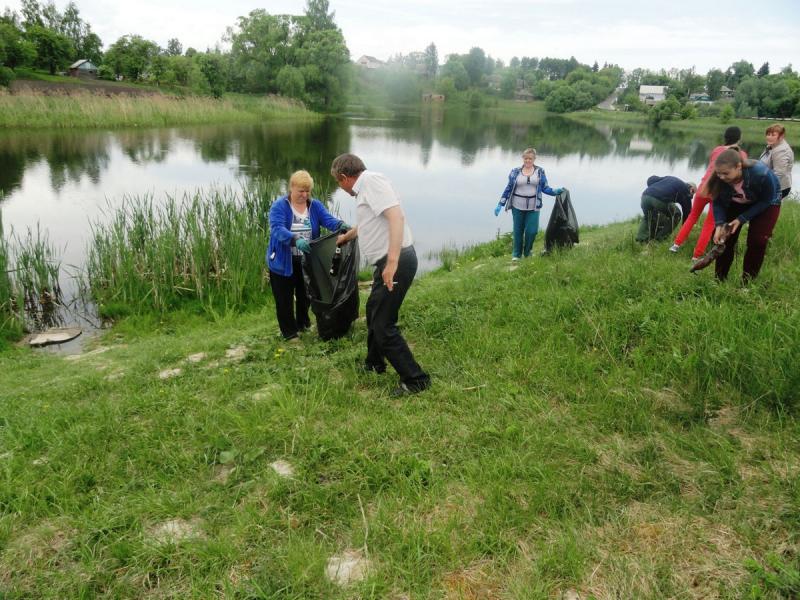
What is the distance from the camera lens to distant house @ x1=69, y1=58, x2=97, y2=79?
55.7 meters

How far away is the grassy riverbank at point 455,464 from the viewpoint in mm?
2000

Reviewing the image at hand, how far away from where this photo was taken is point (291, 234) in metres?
4.46

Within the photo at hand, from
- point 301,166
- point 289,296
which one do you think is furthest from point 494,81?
point 289,296

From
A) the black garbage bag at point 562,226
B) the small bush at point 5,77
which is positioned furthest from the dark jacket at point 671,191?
the small bush at point 5,77

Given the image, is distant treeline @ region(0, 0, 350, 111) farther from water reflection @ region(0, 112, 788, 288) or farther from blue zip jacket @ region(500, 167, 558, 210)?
blue zip jacket @ region(500, 167, 558, 210)

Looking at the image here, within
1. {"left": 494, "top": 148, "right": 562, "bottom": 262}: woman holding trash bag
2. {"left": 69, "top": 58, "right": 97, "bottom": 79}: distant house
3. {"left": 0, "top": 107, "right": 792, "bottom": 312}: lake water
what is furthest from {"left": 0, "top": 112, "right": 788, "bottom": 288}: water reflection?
{"left": 69, "top": 58, "right": 97, "bottom": 79}: distant house

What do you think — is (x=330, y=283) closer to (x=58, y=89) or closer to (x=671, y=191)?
(x=671, y=191)

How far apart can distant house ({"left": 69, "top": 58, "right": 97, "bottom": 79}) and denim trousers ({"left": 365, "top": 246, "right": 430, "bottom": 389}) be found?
66.4 m

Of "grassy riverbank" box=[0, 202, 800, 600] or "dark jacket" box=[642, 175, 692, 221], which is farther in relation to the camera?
"dark jacket" box=[642, 175, 692, 221]

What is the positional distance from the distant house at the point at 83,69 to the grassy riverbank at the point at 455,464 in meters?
66.2

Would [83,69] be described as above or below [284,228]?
above

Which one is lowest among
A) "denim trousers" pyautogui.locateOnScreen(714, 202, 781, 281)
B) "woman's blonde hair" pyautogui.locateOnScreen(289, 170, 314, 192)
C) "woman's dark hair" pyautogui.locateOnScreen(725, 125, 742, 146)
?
"denim trousers" pyautogui.locateOnScreen(714, 202, 781, 281)

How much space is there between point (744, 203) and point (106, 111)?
2994cm

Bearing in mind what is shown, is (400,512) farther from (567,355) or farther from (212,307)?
(212,307)
